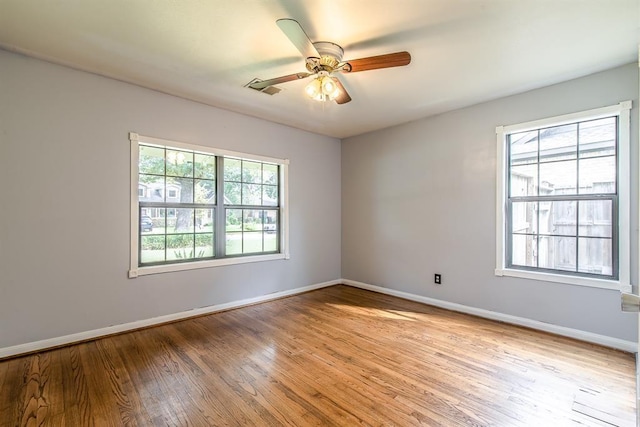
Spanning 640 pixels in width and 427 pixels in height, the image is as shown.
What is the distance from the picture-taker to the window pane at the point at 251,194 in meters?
4.12

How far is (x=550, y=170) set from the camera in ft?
10.3

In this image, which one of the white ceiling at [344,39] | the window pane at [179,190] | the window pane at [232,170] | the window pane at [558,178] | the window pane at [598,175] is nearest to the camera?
the white ceiling at [344,39]

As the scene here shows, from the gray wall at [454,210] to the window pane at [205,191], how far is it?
2339 millimetres

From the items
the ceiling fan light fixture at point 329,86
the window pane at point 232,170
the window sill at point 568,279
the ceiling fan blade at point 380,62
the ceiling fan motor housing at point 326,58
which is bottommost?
the window sill at point 568,279

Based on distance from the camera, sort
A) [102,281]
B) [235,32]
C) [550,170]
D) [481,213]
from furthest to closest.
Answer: [481,213] < [550,170] < [102,281] < [235,32]

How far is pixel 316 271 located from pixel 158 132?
305 cm

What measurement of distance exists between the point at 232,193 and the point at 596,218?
13.5 feet

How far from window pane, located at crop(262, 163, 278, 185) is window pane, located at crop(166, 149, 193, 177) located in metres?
1.06

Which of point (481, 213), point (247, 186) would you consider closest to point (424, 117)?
point (481, 213)

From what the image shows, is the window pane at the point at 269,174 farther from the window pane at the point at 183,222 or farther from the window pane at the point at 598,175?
the window pane at the point at 598,175

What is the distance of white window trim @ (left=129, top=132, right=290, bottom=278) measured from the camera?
3088 mm

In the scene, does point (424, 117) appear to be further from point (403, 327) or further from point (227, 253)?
point (227, 253)

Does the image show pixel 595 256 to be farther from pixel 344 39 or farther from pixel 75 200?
pixel 75 200

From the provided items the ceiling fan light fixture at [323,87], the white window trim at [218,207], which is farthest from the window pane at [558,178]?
the white window trim at [218,207]
